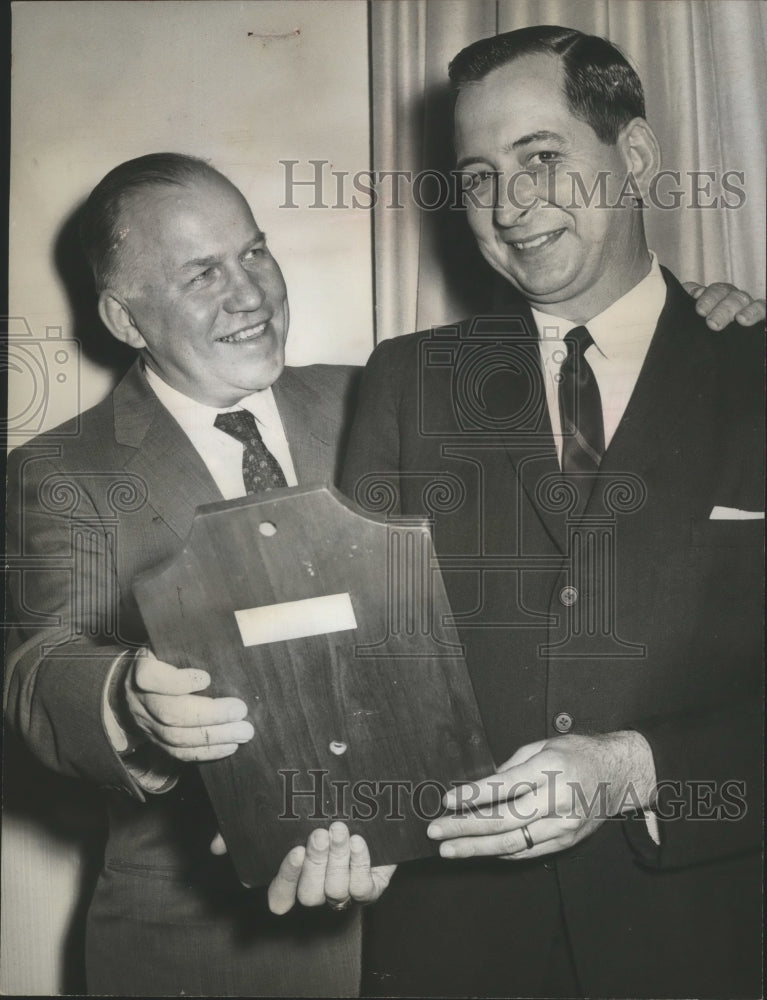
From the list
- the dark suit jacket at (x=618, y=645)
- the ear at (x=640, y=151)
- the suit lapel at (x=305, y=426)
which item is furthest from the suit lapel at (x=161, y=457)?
the ear at (x=640, y=151)

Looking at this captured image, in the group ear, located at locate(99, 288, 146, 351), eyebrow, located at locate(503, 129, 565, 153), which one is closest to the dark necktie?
eyebrow, located at locate(503, 129, 565, 153)

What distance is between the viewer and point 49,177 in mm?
1356

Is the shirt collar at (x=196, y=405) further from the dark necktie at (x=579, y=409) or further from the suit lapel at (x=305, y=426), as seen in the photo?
the dark necktie at (x=579, y=409)

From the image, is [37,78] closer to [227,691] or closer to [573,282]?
[573,282]

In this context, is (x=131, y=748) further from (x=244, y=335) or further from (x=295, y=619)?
(x=244, y=335)

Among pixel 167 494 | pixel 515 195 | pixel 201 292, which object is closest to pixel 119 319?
pixel 201 292

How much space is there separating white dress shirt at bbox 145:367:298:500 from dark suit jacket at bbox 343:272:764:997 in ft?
0.42

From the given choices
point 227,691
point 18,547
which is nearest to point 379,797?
point 227,691

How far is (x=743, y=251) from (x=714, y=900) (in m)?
0.83

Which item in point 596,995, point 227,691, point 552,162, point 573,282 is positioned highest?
point 552,162

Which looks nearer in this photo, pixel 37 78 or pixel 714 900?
pixel 714 900

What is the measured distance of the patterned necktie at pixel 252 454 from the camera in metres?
1.28

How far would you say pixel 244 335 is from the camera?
1.28m

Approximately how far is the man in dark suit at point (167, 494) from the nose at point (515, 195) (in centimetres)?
29
